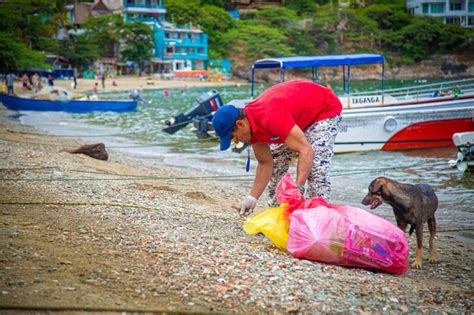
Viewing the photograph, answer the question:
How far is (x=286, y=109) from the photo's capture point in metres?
5.53

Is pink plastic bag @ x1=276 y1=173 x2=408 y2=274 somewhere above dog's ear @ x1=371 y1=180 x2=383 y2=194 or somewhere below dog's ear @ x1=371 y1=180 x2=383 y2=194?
below

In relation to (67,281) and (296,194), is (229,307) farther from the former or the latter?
(296,194)

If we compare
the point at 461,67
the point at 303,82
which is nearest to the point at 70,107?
the point at 303,82

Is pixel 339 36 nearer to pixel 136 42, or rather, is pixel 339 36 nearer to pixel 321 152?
pixel 136 42

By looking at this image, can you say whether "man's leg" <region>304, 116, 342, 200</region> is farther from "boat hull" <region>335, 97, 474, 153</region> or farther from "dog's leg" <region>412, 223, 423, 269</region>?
"boat hull" <region>335, 97, 474, 153</region>

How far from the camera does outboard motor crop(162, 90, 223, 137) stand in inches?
885

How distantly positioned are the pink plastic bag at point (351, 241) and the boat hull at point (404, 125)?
1320 cm

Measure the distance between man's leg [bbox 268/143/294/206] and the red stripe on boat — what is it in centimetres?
1341

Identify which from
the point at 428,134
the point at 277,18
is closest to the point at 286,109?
the point at 428,134

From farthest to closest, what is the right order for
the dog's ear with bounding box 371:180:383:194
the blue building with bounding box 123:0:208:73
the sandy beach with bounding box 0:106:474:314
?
1. the blue building with bounding box 123:0:208:73
2. the dog's ear with bounding box 371:180:383:194
3. the sandy beach with bounding box 0:106:474:314

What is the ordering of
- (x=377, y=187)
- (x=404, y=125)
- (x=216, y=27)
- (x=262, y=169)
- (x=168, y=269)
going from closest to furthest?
(x=168, y=269)
(x=377, y=187)
(x=262, y=169)
(x=404, y=125)
(x=216, y=27)

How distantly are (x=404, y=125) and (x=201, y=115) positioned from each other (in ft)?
25.7

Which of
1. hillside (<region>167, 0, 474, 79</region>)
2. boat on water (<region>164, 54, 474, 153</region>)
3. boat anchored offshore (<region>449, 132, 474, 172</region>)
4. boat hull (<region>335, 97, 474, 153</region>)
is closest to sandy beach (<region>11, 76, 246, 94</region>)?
hillside (<region>167, 0, 474, 79</region>)

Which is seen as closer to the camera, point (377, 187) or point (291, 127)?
point (291, 127)
